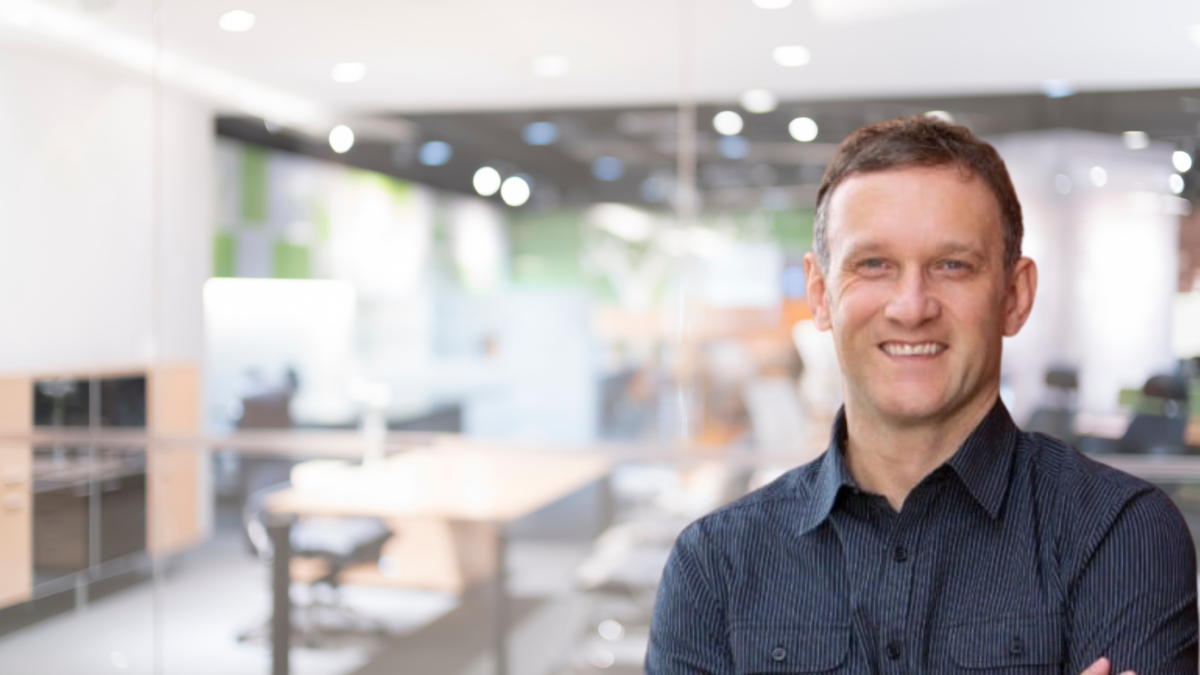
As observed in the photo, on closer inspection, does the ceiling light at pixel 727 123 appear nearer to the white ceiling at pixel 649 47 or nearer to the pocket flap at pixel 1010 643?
the white ceiling at pixel 649 47

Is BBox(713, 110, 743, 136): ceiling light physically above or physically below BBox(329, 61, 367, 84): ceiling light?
below

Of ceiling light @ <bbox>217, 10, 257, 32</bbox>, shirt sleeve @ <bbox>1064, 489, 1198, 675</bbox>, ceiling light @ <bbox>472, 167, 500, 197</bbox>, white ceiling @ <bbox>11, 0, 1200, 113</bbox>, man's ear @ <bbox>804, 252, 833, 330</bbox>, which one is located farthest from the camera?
ceiling light @ <bbox>217, 10, 257, 32</bbox>

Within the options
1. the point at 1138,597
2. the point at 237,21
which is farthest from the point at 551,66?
the point at 1138,597

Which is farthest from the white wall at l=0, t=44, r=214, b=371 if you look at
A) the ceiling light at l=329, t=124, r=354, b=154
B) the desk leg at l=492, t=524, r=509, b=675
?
the desk leg at l=492, t=524, r=509, b=675

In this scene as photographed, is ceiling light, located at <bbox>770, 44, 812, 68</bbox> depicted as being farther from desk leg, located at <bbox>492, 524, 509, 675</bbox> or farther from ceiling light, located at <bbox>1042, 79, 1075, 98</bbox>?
desk leg, located at <bbox>492, 524, 509, 675</bbox>

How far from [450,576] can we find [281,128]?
1.59 metres

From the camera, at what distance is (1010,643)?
53.4 inches

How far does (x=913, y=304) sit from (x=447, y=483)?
2436mm

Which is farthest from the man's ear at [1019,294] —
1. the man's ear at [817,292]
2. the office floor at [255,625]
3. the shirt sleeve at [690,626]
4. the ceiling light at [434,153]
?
the ceiling light at [434,153]

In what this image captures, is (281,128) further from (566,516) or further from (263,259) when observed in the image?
(566,516)

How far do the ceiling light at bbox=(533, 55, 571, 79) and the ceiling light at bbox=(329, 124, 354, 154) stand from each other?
0.66 m

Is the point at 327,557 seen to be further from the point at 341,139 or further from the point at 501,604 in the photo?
the point at 341,139

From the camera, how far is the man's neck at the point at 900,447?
143cm

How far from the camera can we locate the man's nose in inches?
53.1
